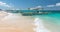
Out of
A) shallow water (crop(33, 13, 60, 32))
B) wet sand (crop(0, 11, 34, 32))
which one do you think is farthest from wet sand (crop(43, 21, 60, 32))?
wet sand (crop(0, 11, 34, 32))

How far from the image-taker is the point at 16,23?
6.41 feet

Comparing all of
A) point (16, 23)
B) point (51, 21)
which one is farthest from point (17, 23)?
point (51, 21)

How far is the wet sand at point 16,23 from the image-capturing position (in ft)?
6.34

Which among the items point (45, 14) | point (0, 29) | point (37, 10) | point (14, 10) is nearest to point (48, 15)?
point (45, 14)

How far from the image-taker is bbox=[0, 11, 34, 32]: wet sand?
1.93 meters

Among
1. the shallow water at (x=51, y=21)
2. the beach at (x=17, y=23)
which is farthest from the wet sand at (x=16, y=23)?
the shallow water at (x=51, y=21)

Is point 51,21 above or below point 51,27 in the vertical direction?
above

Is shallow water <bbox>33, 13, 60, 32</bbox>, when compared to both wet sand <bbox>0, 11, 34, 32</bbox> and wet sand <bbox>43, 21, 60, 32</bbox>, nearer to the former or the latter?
wet sand <bbox>43, 21, 60, 32</bbox>

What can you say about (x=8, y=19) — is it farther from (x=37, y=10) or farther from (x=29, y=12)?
(x=37, y=10)

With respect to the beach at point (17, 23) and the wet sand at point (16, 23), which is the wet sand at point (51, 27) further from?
the wet sand at point (16, 23)

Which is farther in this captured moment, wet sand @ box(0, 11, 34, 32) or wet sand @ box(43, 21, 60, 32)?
wet sand @ box(43, 21, 60, 32)

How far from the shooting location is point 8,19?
198 cm

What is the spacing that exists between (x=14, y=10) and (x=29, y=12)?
Result: 23 centimetres

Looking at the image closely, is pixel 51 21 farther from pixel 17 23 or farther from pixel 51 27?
pixel 17 23
